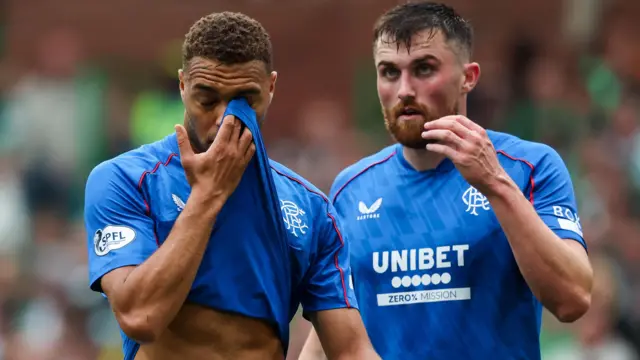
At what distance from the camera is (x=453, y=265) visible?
5137mm

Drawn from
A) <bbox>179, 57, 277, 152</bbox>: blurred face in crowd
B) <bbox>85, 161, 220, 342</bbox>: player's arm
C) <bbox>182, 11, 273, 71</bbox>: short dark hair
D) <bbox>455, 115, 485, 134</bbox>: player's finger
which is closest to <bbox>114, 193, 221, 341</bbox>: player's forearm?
<bbox>85, 161, 220, 342</bbox>: player's arm

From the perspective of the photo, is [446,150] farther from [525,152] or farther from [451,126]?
[525,152]

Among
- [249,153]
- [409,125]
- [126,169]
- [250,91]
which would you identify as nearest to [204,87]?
[250,91]

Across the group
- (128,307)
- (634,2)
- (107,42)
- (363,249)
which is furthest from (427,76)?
(107,42)

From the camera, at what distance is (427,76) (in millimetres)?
5168

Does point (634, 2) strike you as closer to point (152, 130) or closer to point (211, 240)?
point (152, 130)

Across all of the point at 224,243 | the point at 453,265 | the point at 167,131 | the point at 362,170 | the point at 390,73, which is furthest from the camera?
the point at 167,131

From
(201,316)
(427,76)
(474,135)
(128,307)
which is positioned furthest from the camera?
(427,76)

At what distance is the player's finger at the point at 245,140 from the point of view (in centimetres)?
411

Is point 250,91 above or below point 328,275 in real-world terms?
above

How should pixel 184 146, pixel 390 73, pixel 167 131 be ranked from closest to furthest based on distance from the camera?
pixel 184 146
pixel 390 73
pixel 167 131

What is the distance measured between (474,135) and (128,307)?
1696 mm

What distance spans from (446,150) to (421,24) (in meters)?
0.76

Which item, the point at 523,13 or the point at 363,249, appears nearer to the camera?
the point at 363,249
